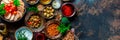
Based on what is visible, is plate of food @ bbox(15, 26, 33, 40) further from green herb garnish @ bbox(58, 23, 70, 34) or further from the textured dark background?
green herb garnish @ bbox(58, 23, 70, 34)

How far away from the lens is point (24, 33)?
4.17 m

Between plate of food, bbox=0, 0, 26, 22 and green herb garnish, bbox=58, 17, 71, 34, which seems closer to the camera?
plate of food, bbox=0, 0, 26, 22

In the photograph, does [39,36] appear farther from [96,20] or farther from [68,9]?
[96,20]

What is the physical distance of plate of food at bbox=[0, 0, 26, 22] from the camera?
3.97 m

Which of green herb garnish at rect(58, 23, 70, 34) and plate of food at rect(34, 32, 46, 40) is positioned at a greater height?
green herb garnish at rect(58, 23, 70, 34)

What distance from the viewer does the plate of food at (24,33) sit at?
163 inches

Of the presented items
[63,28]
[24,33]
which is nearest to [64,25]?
[63,28]

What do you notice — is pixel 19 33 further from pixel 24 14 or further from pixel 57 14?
pixel 57 14

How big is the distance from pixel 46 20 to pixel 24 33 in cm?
37

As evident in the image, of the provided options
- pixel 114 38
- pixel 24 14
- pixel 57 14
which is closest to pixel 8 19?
pixel 24 14

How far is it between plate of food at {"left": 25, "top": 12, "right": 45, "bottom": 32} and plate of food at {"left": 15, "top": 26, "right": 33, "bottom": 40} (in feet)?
0.24

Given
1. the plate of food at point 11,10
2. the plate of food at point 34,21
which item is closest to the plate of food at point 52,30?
the plate of food at point 34,21

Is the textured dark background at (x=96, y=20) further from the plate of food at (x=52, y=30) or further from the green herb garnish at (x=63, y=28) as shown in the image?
the plate of food at (x=52, y=30)

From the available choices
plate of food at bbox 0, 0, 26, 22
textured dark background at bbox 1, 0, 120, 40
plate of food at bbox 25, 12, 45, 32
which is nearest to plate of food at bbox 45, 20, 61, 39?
plate of food at bbox 25, 12, 45, 32
